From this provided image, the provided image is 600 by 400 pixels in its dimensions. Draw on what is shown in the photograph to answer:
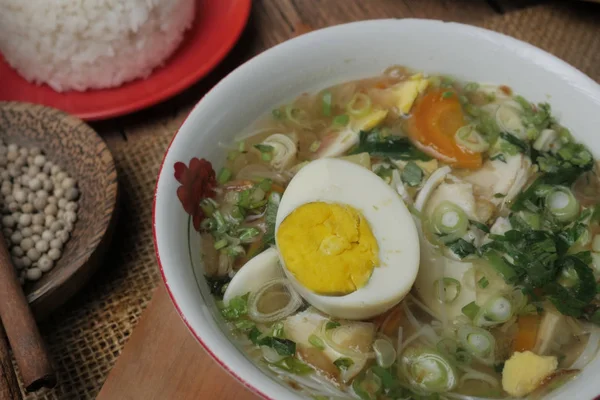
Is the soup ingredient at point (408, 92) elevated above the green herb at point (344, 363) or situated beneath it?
elevated above

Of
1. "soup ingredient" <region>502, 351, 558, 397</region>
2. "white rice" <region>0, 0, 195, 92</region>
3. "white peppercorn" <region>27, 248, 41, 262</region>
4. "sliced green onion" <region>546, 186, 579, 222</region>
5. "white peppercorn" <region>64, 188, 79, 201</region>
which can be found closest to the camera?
"soup ingredient" <region>502, 351, 558, 397</region>

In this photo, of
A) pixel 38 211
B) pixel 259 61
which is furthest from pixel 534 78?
pixel 38 211

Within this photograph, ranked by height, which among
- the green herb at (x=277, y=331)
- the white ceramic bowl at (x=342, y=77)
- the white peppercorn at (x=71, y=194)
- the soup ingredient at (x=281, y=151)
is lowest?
the white peppercorn at (x=71, y=194)

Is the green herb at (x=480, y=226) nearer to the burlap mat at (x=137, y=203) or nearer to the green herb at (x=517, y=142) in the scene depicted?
the green herb at (x=517, y=142)

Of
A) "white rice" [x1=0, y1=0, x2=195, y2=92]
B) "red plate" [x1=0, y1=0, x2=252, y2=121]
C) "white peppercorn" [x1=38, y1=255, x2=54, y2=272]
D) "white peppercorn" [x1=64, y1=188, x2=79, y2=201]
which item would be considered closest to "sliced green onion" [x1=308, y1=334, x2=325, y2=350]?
"white peppercorn" [x1=38, y1=255, x2=54, y2=272]

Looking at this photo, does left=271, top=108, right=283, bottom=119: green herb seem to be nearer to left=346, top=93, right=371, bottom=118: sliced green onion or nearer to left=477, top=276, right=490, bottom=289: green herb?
left=346, top=93, right=371, bottom=118: sliced green onion

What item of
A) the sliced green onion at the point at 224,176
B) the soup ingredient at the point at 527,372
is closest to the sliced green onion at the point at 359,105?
the sliced green onion at the point at 224,176
